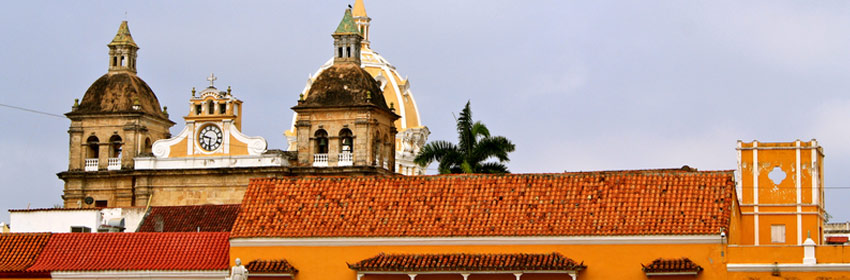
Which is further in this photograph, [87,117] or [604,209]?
[87,117]

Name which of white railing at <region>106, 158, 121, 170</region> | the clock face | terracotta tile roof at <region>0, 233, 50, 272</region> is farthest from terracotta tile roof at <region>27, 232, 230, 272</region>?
white railing at <region>106, 158, 121, 170</region>

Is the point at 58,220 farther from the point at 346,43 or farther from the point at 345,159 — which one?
the point at 346,43

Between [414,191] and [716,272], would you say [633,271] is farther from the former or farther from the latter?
[414,191]

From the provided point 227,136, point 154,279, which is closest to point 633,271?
point 154,279

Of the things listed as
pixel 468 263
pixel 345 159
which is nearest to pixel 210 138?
pixel 345 159

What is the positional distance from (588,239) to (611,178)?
170 centimetres

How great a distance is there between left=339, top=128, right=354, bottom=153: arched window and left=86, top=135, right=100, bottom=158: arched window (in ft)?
29.2

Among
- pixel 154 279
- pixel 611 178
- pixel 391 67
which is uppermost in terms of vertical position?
pixel 391 67

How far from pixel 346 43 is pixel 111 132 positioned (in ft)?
28.4

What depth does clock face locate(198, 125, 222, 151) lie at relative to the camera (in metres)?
52.8

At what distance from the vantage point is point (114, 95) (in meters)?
55.0

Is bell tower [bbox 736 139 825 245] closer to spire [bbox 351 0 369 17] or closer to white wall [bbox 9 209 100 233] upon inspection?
white wall [bbox 9 209 100 233]

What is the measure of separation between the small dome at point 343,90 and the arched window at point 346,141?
0.91m

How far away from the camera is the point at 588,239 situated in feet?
92.5
